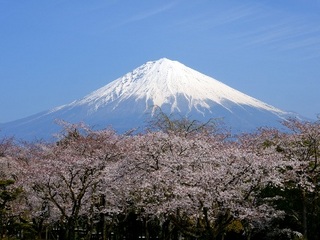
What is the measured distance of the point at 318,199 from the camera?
27469 mm

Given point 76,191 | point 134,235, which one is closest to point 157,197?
point 76,191

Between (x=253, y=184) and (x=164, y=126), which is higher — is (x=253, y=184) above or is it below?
below

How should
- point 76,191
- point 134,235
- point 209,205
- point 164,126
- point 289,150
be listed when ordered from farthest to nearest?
point 134,235 < point 164,126 < point 289,150 < point 76,191 < point 209,205

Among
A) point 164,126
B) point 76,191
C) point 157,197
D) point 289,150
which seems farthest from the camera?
point 164,126

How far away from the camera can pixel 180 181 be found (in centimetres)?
2059

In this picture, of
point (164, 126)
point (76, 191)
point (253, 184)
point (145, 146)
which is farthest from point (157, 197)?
point (164, 126)

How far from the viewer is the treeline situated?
19781mm

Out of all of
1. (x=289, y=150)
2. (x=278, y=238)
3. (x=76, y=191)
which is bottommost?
(x=278, y=238)

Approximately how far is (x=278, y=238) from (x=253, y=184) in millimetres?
12573

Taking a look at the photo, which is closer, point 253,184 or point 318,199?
point 253,184

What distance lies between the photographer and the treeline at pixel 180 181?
19.8 m

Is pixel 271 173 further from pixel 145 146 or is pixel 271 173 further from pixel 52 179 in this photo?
pixel 52 179

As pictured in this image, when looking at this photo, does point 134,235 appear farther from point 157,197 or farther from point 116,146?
point 157,197

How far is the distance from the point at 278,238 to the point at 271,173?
488 inches
